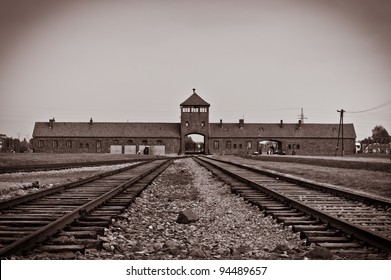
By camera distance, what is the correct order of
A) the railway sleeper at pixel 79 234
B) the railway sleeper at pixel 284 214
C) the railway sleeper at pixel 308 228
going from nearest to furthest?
1. the railway sleeper at pixel 79 234
2. the railway sleeper at pixel 308 228
3. the railway sleeper at pixel 284 214

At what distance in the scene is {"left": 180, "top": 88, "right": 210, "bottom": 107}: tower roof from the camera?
218 feet

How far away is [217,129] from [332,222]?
64.8 metres

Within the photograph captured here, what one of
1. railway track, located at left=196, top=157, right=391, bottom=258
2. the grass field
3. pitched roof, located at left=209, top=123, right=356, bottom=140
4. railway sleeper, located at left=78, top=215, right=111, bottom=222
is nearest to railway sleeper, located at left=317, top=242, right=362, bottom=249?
railway track, located at left=196, top=157, right=391, bottom=258

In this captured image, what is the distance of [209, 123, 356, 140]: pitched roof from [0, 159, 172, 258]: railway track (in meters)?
60.5

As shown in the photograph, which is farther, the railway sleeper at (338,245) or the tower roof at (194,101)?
the tower roof at (194,101)

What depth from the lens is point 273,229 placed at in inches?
201

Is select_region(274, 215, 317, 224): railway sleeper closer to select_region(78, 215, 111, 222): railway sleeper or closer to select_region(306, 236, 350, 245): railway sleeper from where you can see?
select_region(306, 236, 350, 245): railway sleeper

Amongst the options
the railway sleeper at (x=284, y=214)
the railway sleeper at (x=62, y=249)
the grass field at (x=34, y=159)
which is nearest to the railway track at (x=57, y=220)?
the railway sleeper at (x=62, y=249)

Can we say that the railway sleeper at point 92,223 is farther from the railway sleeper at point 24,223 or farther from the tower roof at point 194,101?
the tower roof at point 194,101

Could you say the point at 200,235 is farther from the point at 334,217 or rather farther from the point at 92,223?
the point at 334,217

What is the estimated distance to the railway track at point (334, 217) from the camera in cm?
393

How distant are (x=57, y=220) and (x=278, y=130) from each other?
6790cm

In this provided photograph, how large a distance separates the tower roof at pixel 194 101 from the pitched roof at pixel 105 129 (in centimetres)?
497
